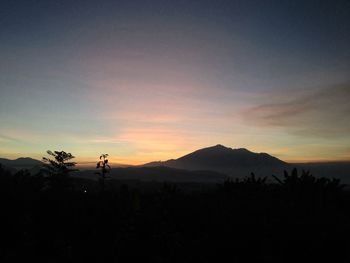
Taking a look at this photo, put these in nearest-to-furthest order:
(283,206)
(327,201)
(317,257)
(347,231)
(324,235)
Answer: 1. (317,257)
2. (324,235)
3. (347,231)
4. (283,206)
5. (327,201)

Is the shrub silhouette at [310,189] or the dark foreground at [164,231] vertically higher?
the shrub silhouette at [310,189]

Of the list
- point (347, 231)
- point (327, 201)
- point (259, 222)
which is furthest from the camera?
point (327, 201)

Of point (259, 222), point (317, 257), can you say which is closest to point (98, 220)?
point (259, 222)

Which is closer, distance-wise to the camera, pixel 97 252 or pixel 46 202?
pixel 97 252

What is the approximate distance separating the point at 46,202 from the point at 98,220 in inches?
50.6

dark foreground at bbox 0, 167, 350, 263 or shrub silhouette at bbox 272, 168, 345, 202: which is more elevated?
shrub silhouette at bbox 272, 168, 345, 202

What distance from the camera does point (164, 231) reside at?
455cm

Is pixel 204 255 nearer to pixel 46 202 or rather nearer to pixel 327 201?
pixel 46 202

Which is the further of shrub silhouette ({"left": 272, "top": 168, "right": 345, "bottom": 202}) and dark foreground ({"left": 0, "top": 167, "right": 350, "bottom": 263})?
shrub silhouette ({"left": 272, "top": 168, "right": 345, "bottom": 202})

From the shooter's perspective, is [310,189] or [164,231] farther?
[310,189]

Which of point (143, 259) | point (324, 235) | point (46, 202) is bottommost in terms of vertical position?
point (143, 259)

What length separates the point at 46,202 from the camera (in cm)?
562

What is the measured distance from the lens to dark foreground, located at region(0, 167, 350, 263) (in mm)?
3891

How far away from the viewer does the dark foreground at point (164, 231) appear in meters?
3.89
